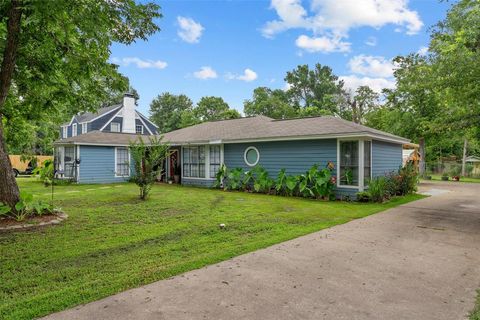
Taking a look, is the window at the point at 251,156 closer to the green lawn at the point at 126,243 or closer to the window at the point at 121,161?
the green lawn at the point at 126,243

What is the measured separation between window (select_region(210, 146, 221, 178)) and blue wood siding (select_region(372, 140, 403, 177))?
22.2 feet

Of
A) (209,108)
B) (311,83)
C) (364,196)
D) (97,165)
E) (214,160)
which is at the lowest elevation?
(364,196)

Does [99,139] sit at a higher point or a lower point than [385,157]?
higher

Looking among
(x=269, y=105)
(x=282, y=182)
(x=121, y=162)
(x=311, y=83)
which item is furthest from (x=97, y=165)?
(x=311, y=83)

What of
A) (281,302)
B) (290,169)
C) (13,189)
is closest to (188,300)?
→ (281,302)

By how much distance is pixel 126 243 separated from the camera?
5.05m

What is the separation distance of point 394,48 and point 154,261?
2651cm

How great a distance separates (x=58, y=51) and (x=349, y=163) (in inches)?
362

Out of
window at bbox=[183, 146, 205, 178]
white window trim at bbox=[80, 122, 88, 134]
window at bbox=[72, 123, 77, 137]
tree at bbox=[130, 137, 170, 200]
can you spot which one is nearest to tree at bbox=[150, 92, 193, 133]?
window at bbox=[72, 123, 77, 137]

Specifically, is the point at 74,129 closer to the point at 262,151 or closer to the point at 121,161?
the point at 121,161

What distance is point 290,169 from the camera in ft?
39.9

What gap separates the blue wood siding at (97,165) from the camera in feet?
53.3

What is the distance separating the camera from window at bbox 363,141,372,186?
1080cm

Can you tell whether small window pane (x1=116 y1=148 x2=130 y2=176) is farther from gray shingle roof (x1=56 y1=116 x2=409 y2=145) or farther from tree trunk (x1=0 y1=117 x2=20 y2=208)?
tree trunk (x1=0 y1=117 x2=20 y2=208)
